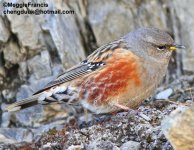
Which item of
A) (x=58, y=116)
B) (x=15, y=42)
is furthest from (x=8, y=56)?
(x=58, y=116)

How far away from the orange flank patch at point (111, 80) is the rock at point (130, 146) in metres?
1.38

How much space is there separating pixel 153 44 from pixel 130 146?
2.23 m

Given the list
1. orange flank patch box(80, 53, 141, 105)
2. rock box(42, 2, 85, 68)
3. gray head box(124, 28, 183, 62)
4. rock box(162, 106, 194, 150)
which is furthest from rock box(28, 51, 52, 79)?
rock box(162, 106, 194, 150)

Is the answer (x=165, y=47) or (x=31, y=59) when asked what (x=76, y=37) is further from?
(x=165, y=47)

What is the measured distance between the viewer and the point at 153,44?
7.44m

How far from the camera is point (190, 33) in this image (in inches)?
389

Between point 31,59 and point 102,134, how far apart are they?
2.96 meters

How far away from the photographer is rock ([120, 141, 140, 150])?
221 inches

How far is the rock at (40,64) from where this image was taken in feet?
28.6

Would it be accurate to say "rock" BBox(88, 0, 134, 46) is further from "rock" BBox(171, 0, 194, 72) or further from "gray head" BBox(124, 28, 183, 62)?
"gray head" BBox(124, 28, 183, 62)

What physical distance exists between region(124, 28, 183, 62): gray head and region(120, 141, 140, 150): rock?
1.88 metres

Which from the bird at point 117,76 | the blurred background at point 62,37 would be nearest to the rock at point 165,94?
the blurred background at point 62,37

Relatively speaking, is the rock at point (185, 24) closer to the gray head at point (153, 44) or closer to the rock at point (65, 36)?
the rock at point (65, 36)

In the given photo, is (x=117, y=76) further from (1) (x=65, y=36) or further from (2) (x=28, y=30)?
(2) (x=28, y=30)
